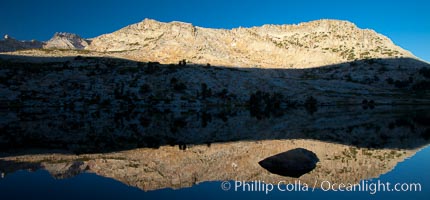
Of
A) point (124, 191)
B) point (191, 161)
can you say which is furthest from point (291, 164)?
point (124, 191)

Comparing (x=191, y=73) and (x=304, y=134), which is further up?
(x=191, y=73)

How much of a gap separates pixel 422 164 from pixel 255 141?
1902cm

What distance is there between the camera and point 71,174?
1172 inches

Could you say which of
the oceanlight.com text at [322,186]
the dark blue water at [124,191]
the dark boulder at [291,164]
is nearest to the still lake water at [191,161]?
the dark blue water at [124,191]

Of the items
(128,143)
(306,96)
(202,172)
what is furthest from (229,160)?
(306,96)

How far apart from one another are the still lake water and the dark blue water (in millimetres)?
59

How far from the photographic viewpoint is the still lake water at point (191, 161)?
2519 centimetres

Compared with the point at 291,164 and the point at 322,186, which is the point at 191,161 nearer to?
the point at 291,164

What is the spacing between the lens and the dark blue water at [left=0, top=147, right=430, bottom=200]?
938 inches

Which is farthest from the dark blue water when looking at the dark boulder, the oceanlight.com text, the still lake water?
the dark boulder

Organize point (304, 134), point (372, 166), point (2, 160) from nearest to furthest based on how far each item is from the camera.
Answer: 1. point (372, 166)
2. point (2, 160)
3. point (304, 134)

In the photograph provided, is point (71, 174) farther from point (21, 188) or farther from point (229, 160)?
point (229, 160)

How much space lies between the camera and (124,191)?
25.5m

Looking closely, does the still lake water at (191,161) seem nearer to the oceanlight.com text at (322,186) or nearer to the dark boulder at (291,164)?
the oceanlight.com text at (322,186)
